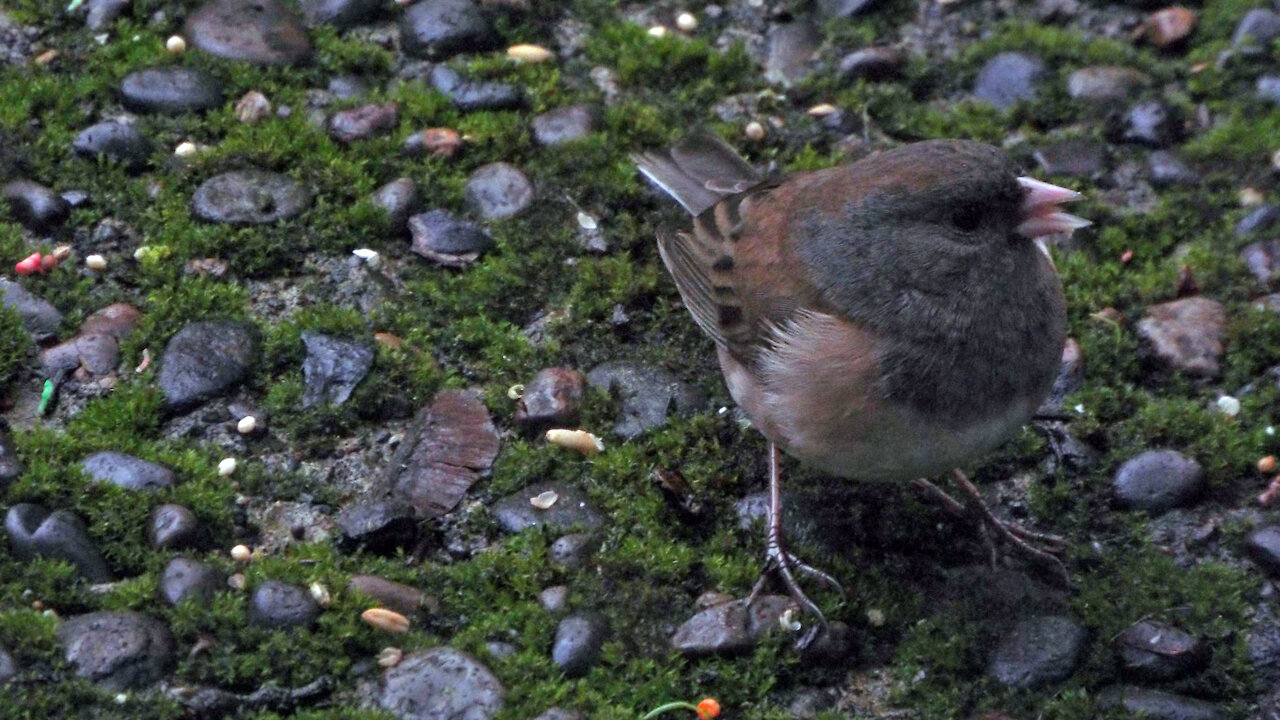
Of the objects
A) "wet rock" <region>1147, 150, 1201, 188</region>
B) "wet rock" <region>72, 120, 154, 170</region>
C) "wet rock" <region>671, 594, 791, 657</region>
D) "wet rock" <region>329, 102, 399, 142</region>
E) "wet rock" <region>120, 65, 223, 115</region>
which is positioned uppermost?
"wet rock" <region>120, 65, 223, 115</region>

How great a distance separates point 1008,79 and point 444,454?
2.45 meters

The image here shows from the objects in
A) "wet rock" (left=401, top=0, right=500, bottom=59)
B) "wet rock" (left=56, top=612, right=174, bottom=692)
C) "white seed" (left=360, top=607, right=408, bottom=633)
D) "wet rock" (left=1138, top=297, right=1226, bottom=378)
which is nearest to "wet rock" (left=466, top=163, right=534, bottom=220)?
"wet rock" (left=401, top=0, right=500, bottom=59)

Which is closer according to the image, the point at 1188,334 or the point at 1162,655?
the point at 1162,655

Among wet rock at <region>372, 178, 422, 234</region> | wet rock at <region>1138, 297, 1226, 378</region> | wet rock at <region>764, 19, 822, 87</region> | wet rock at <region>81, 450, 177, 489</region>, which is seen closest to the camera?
wet rock at <region>81, 450, 177, 489</region>

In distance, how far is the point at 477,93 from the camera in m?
4.63

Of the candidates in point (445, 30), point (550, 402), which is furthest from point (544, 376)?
point (445, 30)

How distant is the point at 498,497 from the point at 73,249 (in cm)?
152

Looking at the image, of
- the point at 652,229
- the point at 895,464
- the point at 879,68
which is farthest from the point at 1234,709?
the point at 879,68

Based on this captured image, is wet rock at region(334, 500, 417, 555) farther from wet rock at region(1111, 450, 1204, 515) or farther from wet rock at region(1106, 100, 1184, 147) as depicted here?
wet rock at region(1106, 100, 1184, 147)

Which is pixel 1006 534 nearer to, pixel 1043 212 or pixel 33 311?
pixel 1043 212

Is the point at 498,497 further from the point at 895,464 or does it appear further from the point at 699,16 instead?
the point at 699,16


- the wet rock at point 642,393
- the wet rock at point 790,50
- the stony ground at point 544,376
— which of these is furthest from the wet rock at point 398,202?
the wet rock at point 790,50

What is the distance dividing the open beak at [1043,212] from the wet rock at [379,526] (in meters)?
1.63

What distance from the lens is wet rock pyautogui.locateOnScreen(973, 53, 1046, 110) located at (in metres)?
4.79
